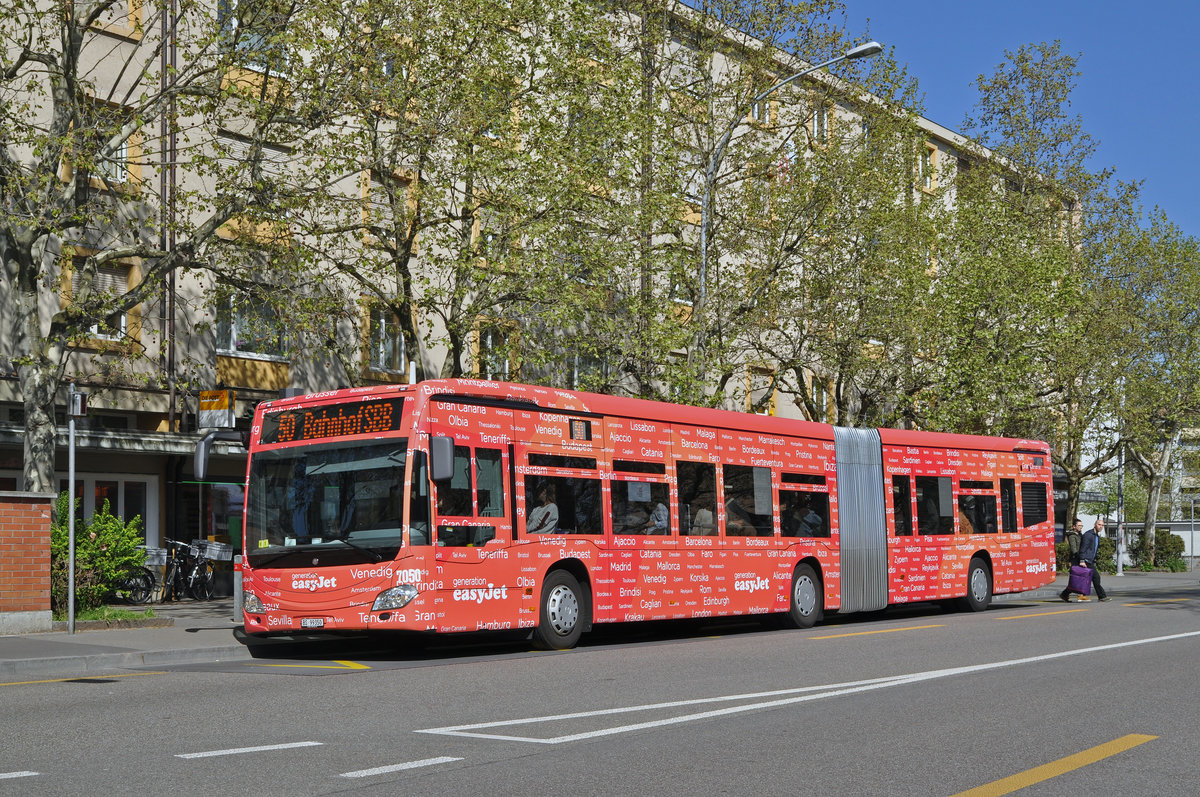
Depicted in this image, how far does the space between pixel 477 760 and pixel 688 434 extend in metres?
11.3

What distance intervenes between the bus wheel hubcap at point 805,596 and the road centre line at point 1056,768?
11743 mm

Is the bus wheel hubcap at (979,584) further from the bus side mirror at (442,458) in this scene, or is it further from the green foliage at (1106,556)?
the green foliage at (1106,556)

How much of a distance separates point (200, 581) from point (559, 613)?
11.9m

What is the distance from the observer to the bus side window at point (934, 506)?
23547 millimetres

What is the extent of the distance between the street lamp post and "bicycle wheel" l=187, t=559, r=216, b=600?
10.2 m

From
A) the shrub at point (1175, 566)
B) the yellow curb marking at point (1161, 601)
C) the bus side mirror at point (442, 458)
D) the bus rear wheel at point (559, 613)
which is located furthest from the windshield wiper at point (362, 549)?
the shrub at point (1175, 566)

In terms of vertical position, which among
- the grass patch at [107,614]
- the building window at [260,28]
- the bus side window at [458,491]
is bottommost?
the grass patch at [107,614]

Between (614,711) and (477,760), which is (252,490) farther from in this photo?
(477,760)

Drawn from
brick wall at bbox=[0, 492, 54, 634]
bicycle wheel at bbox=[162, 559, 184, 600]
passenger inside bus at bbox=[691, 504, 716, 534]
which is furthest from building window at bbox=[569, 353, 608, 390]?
brick wall at bbox=[0, 492, 54, 634]

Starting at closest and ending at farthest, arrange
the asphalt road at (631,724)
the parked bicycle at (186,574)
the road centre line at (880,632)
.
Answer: the asphalt road at (631,724) → the road centre line at (880,632) → the parked bicycle at (186,574)

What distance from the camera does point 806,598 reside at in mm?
20766

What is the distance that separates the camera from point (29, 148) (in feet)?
76.7

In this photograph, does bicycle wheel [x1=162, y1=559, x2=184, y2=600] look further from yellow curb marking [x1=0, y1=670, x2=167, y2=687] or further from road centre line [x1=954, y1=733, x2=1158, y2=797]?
road centre line [x1=954, y1=733, x2=1158, y2=797]

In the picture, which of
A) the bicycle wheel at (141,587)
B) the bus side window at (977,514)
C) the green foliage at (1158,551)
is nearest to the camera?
the bicycle wheel at (141,587)
